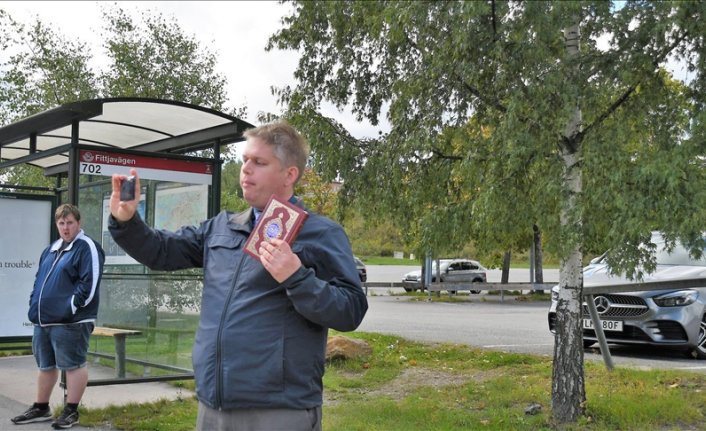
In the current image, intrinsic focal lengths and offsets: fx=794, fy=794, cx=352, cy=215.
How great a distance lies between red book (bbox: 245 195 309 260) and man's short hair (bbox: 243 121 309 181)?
0.28 meters

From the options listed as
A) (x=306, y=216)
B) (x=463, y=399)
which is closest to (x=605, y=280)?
(x=463, y=399)

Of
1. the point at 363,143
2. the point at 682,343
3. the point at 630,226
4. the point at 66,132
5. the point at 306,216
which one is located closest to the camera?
the point at 306,216

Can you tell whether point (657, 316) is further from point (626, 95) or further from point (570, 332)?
point (626, 95)

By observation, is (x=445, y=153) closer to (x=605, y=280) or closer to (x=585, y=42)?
(x=585, y=42)

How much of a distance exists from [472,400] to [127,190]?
5.42 metres

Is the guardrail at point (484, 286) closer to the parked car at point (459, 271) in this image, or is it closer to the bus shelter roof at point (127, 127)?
the parked car at point (459, 271)

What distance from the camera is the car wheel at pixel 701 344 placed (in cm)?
1041

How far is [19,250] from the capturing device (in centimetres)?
1041

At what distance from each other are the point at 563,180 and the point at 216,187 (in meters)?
4.08

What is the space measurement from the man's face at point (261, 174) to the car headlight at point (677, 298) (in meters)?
8.62

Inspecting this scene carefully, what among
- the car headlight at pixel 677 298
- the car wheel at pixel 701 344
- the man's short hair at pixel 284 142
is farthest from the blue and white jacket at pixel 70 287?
the car wheel at pixel 701 344

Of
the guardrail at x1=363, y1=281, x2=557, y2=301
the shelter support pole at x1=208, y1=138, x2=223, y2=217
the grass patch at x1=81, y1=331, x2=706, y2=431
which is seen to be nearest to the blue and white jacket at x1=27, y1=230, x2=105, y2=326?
the grass patch at x1=81, y1=331, x2=706, y2=431

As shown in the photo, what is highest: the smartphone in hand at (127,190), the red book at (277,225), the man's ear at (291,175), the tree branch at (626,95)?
the tree branch at (626,95)

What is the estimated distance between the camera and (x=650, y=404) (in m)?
6.76
